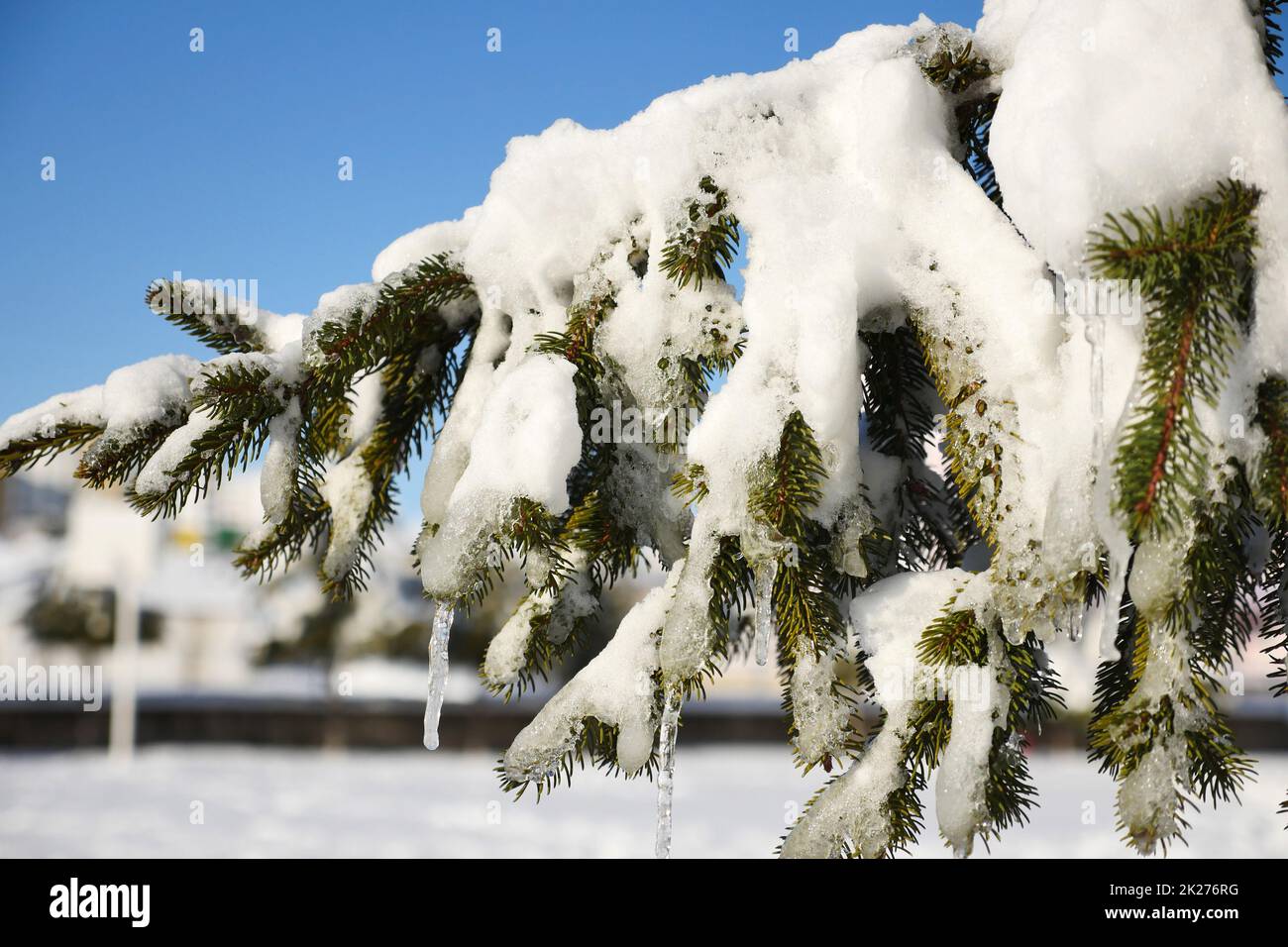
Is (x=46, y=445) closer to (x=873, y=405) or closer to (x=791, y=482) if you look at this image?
(x=791, y=482)

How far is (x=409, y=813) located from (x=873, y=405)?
11.0 meters

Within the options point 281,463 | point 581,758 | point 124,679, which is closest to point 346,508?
point 281,463

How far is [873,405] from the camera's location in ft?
5.18

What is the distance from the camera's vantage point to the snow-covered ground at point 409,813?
8.97 meters

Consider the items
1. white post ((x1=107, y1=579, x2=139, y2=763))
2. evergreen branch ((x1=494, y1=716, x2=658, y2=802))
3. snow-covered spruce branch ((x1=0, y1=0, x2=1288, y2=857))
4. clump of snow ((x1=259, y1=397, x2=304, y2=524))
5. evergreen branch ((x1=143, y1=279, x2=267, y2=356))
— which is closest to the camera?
snow-covered spruce branch ((x1=0, y1=0, x2=1288, y2=857))

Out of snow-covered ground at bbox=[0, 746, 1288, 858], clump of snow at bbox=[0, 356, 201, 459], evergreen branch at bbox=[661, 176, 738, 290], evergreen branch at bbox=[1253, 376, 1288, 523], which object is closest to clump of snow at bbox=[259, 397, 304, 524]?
clump of snow at bbox=[0, 356, 201, 459]

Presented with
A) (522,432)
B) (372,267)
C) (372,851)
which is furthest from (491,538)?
(372,851)

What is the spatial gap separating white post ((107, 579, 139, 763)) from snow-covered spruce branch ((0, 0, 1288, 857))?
17106 mm

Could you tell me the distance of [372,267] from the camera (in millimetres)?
1673

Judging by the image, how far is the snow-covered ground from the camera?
8.97m

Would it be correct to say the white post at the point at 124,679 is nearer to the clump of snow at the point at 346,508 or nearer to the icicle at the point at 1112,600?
the clump of snow at the point at 346,508

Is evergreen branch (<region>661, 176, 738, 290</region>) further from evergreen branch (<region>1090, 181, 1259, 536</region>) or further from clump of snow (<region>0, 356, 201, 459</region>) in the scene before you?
clump of snow (<region>0, 356, 201, 459</region>)
